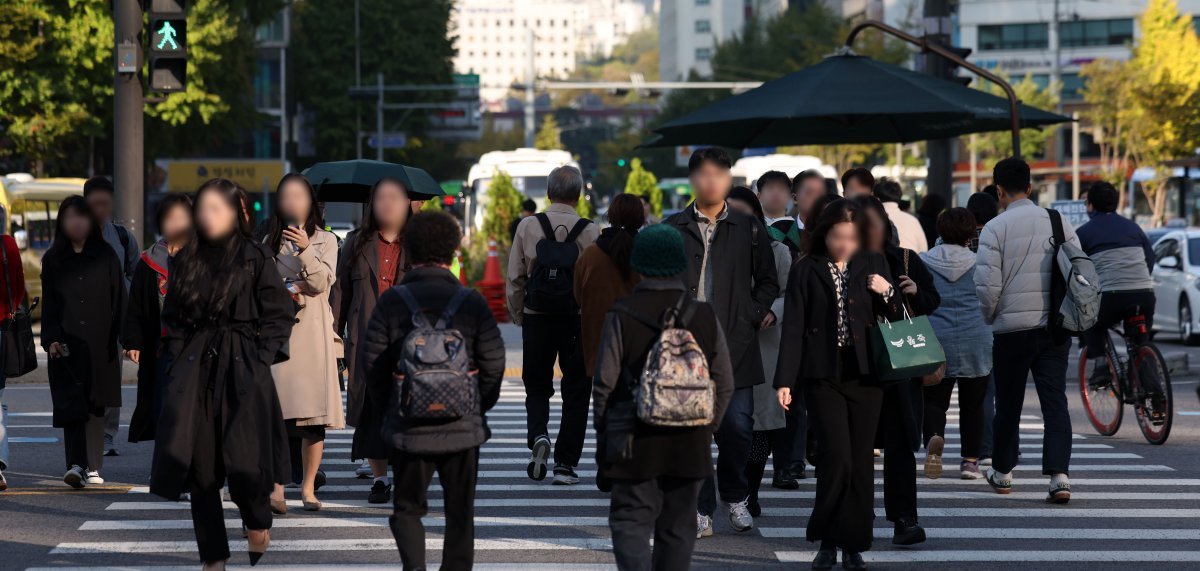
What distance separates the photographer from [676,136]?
604 inches

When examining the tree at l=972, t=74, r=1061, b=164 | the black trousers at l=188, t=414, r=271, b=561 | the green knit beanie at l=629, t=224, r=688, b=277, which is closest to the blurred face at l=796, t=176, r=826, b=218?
the green knit beanie at l=629, t=224, r=688, b=277

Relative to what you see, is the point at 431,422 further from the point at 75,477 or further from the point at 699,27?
the point at 699,27

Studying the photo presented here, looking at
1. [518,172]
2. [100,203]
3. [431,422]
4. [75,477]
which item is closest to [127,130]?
[100,203]

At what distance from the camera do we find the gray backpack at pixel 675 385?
6.08 meters

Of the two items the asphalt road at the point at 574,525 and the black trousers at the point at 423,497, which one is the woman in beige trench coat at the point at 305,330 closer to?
the asphalt road at the point at 574,525

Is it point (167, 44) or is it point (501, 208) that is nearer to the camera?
point (167, 44)

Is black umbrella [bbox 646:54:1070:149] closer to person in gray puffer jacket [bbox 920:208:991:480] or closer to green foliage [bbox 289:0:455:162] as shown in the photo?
person in gray puffer jacket [bbox 920:208:991:480]

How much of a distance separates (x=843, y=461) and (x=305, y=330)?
316cm

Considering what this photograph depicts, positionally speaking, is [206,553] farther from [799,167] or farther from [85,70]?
[799,167]

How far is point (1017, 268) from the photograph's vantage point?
31.2 feet

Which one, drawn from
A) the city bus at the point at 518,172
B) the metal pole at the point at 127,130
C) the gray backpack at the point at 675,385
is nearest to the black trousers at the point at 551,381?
the gray backpack at the point at 675,385

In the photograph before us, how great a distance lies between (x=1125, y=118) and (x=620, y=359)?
56.3 metres

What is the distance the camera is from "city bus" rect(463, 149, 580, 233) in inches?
1559

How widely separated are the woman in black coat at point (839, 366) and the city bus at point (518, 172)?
101ft
